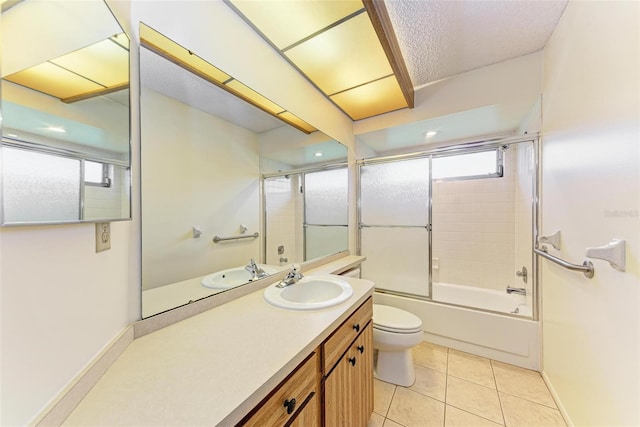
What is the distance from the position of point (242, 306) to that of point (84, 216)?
697 mm

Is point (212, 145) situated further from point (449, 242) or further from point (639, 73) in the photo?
point (449, 242)

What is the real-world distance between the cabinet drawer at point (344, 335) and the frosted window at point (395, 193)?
1.51m

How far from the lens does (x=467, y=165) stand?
2666 millimetres

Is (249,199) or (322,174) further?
(322,174)

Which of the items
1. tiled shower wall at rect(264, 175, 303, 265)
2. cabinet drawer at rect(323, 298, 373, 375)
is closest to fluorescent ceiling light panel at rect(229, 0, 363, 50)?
tiled shower wall at rect(264, 175, 303, 265)

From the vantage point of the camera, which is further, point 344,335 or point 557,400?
point 557,400

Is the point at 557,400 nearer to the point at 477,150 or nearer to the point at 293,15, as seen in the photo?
the point at 477,150

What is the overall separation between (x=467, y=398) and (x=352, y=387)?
101 centimetres

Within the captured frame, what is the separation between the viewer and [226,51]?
114 cm

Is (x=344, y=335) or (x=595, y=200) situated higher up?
(x=595, y=200)

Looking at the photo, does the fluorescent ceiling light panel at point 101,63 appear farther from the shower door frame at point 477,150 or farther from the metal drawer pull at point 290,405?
the shower door frame at point 477,150

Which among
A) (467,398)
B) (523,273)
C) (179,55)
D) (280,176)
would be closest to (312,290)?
(280,176)

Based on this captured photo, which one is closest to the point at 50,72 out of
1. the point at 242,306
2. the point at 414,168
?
the point at 242,306

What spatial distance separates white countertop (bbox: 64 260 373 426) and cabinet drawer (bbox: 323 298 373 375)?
0.06 metres
